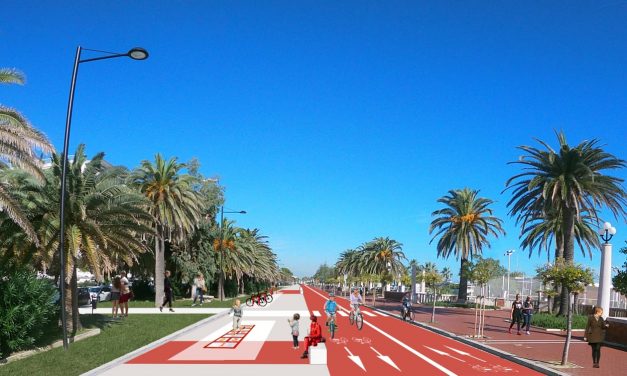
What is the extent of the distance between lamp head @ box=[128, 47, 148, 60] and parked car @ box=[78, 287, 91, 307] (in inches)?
912

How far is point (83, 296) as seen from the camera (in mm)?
33719

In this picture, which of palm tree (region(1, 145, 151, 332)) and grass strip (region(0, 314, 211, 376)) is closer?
grass strip (region(0, 314, 211, 376))

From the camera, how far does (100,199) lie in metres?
17.4

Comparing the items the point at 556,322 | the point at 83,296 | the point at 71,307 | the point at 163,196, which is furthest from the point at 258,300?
the point at 71,307

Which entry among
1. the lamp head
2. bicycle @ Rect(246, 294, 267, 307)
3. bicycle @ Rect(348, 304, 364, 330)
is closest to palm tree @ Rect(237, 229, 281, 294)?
bicycle @ Rect(246, 294, 267, 307)

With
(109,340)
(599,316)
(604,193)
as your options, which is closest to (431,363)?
(599,316)

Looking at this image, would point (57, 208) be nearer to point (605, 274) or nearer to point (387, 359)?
point (387, 359)

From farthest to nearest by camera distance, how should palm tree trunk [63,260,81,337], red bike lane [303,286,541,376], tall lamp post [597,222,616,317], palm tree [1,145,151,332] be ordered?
tall lamp post [597,222,616,317] → palm tree trunk [63,260,81,337] → palm tree [1,145,151,332] → red bike lane [303,286,541,376]

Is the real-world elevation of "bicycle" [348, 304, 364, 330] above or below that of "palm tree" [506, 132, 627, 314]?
below

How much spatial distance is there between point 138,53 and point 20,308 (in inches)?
274

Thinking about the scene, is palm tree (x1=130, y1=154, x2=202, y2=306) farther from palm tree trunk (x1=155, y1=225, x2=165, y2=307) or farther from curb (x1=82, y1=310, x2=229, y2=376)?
curb (x1=82, y1=310, x2=229, y2=376)

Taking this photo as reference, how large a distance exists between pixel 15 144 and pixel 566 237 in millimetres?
28562

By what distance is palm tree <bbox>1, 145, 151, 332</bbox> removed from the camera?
1625 cm

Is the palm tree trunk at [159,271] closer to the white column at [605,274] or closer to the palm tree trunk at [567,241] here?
the palm tree trunk at [567,241]
